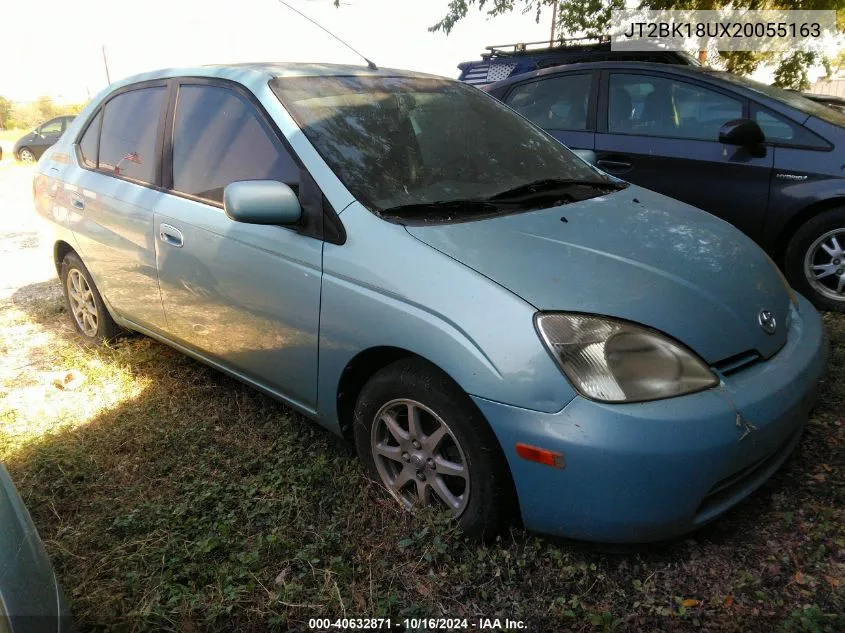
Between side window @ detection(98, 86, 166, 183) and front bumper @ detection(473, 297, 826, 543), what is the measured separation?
2.44m

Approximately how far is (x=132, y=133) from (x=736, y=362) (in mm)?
3227

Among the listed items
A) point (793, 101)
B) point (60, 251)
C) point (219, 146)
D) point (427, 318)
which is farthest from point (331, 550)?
point (793, 101)

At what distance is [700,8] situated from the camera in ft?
28.5

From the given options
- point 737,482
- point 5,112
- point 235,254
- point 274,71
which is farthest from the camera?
point 5,112

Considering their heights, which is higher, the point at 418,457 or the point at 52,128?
the point at 418,457

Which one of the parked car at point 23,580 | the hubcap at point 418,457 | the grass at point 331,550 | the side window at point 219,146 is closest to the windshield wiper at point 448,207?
the side window at point 219,146

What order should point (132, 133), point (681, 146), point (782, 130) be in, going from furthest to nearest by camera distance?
point (681, 146) < point (782, 130) < point (132, 133)

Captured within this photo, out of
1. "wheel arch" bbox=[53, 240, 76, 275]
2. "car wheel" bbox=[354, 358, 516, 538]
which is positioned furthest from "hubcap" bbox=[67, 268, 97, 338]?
"car wheel" bbox=[354, 358, 516, 538]

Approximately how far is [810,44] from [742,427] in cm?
981

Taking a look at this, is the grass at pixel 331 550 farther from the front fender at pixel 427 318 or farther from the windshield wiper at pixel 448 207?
the windshield wiper at pixel 448 207

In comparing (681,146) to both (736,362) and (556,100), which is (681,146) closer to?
(556,100)

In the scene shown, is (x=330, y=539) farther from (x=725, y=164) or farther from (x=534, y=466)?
(x=725, y=164)

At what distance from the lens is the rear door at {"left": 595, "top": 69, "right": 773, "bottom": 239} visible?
4316 mm

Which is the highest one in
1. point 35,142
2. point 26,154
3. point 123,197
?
point 123,197
